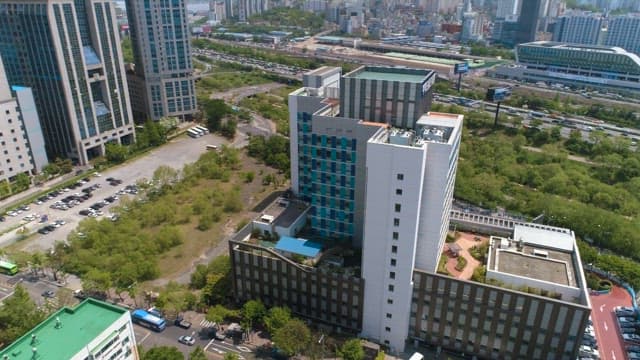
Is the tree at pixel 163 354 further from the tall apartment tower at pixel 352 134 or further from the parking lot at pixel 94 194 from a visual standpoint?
the parking lot at pixel 94 194

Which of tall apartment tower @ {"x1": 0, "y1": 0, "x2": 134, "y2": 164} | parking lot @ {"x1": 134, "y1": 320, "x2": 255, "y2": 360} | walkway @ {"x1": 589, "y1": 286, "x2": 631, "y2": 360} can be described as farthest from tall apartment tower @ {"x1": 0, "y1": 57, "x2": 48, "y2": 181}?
walkway @ {"x1": 589, "y1": 286, "x2": 631, "y2": 360}

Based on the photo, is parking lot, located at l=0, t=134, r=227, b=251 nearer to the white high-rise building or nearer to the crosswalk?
the crosswalk

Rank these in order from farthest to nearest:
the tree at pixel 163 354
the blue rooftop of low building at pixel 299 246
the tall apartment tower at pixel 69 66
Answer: the tall apartment tower at pixel 69 66
the blue rooftop of low building at pixel 299 246
the tree at pixel 163 354

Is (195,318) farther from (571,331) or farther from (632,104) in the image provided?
(632,104)

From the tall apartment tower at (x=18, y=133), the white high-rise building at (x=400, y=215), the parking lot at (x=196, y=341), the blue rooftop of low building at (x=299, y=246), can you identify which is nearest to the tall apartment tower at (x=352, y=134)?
the white high-rise building at (x=400, y=215)

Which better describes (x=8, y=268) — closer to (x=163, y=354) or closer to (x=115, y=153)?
(x=163, y=354)
